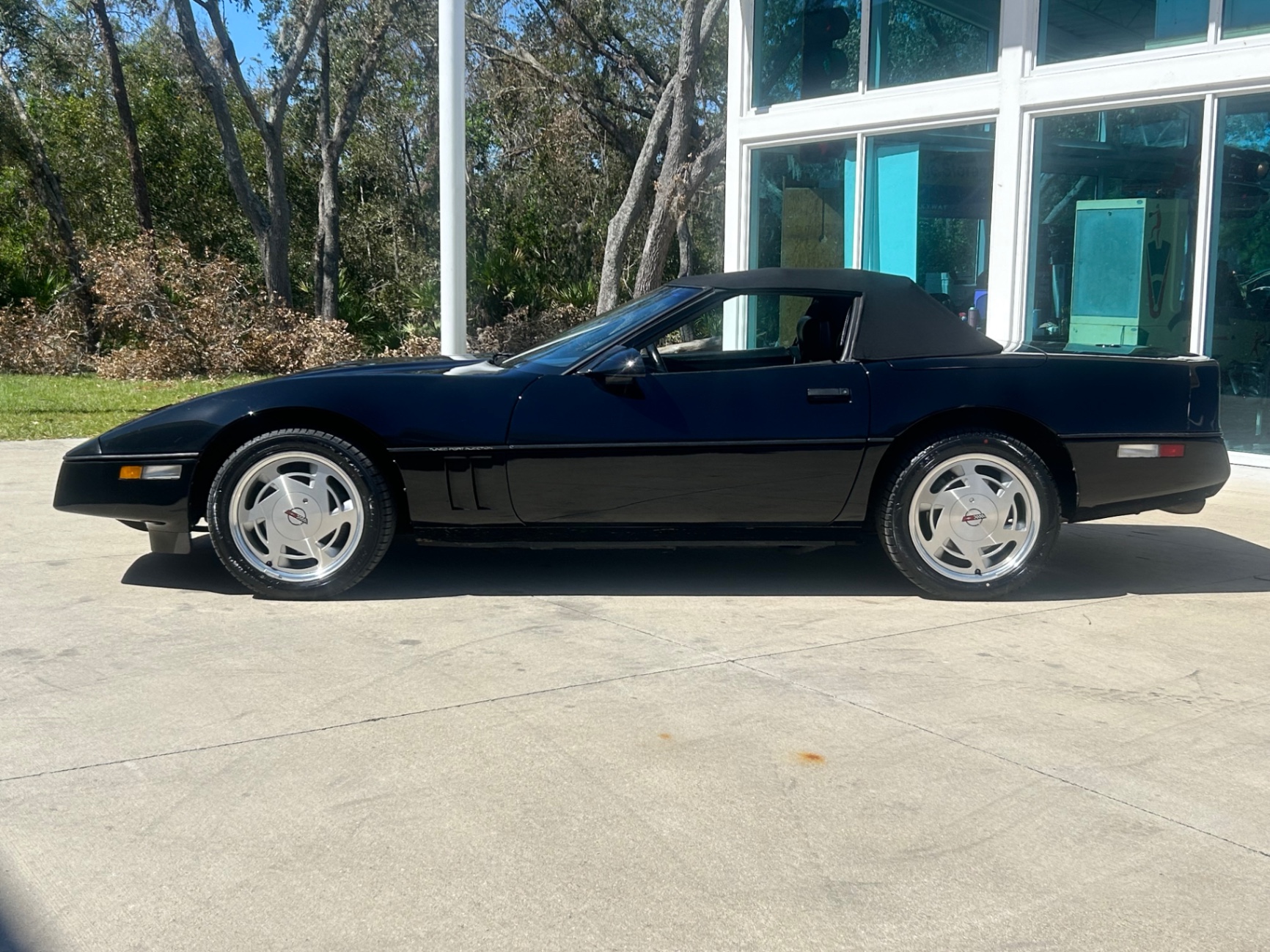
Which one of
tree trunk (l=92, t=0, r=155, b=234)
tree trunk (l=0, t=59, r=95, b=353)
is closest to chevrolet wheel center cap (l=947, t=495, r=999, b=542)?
tree trunk (l=92, t=0, r=155, b=234)

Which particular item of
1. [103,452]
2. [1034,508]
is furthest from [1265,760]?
[103,452]

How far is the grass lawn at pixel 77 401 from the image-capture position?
35.9 ft

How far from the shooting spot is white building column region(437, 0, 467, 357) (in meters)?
11.0

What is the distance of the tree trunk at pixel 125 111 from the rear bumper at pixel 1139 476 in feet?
56.2

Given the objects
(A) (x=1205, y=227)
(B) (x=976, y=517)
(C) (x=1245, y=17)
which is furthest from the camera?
(A) (x=1205, y=227)

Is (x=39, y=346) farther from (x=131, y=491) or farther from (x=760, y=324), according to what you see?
(x=760, y=324)

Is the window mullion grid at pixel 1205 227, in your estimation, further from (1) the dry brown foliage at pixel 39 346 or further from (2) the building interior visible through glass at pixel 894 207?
(1) the dry brown foliage at pixel 39 346

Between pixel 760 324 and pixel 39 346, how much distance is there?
15.3 m

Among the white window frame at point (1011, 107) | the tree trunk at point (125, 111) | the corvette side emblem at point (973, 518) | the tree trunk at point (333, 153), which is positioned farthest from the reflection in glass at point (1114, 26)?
the tree trunk at point (333, 153)

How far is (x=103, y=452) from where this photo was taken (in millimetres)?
5195

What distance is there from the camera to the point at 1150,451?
18.0ft

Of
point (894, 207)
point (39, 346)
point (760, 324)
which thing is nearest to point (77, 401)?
point (39, 346)

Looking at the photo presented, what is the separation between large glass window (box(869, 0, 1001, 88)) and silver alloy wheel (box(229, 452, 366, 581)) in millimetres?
Answer: 7409

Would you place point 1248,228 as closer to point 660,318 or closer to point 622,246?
point 660,318
